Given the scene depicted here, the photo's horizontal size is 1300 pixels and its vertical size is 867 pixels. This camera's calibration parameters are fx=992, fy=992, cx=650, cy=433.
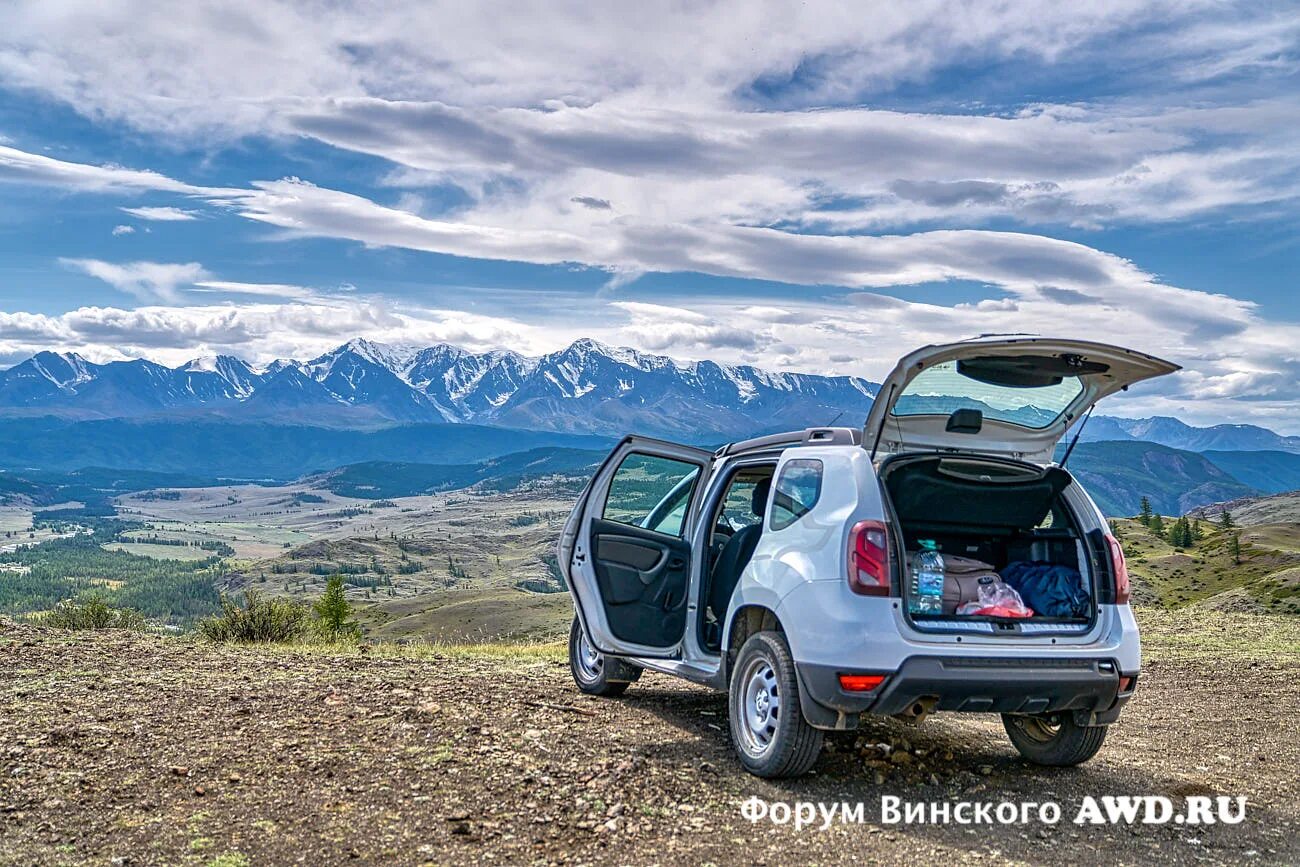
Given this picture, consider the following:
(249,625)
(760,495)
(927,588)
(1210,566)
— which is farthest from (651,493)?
(1210,566)

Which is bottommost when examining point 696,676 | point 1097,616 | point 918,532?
point 696,676

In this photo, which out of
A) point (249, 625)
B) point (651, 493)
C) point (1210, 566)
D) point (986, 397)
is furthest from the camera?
point (1210, 566)

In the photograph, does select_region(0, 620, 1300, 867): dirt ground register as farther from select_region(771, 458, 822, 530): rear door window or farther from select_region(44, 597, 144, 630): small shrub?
select_region(44, 597, 144, 630): small shrub

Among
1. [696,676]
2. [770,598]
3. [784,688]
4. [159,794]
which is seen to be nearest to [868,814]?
[784,688]

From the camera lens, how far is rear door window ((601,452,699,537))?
8.64 m

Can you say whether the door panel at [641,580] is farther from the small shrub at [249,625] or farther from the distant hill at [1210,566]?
the distant hill at [1210,566]

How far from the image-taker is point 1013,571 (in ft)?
23.3

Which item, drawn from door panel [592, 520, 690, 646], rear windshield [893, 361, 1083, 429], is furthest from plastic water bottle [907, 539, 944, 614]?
door panel [592, 520, 690, 646]

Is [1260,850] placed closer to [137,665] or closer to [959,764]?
[959,764]

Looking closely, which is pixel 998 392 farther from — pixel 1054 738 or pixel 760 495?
pixel 1054 738

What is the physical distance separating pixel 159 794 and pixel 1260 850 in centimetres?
626

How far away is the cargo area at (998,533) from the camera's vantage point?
21.9ft

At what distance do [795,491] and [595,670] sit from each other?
3.06m

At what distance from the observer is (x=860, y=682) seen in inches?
228
